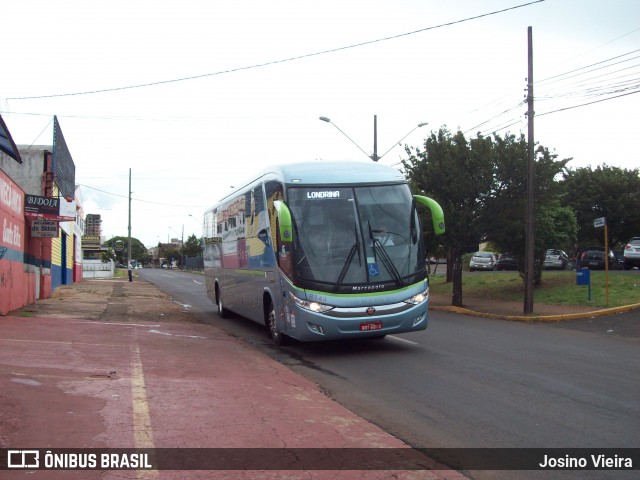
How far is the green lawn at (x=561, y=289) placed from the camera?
2017 centimetres

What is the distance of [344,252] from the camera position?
33.1ft

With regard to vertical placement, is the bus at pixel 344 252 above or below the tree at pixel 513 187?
below

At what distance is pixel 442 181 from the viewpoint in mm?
21266

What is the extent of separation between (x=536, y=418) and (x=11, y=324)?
478 inches

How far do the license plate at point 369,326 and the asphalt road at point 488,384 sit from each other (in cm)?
55

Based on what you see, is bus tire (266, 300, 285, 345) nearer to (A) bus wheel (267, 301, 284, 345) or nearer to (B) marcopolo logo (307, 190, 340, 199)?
(A) bus wheel (267, 301, 284, 345)

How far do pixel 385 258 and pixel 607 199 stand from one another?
39.8 metres

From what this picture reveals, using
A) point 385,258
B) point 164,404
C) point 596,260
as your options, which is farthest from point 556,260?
point 164,404

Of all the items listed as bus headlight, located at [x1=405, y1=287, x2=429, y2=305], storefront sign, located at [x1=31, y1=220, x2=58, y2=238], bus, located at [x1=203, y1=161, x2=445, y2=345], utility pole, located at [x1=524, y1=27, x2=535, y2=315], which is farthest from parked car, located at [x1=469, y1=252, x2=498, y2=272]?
bus headlight, located at [x1=405, y1=287, x2=429, y2=305]

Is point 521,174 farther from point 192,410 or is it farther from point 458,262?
point 192,410

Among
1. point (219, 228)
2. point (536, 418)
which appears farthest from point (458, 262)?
point (536, 418)

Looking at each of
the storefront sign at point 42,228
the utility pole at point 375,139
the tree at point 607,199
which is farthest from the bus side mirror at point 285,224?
the tree at point 607,199

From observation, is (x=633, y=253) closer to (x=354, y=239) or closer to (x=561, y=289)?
(x=561, y=289)

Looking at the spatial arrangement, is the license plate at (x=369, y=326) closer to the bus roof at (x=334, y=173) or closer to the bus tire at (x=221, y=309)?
the bus roof at (x=334, y=173)
